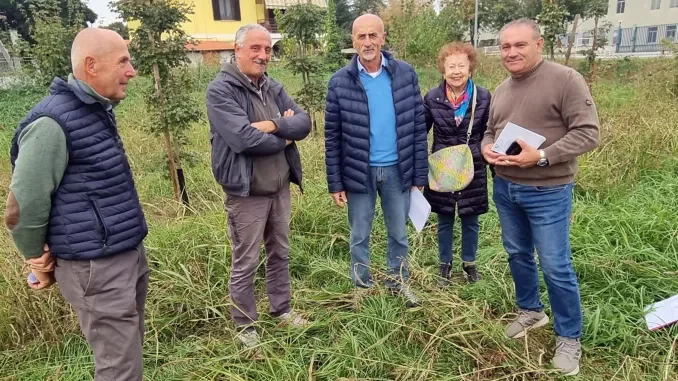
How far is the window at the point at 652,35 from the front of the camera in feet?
94.7

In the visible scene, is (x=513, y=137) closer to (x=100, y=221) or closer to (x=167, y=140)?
(x=100, y=221)

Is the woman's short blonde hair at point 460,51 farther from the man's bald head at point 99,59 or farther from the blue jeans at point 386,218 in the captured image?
the man's bald head at point 99,59

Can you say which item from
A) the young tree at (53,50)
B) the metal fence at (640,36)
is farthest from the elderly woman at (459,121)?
the metal fence at (640,36)

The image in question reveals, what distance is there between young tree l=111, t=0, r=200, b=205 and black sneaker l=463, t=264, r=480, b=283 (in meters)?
2.69

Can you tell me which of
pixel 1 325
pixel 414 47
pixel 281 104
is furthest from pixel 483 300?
pixel 414 47

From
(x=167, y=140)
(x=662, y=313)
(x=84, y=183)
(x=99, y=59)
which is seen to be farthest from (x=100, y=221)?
(x=662, y=313)

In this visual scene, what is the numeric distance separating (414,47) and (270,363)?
44.7 ft

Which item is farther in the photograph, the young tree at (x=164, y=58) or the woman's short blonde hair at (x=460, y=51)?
the young tree at (x=164, y=58)

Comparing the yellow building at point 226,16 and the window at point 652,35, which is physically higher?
the yellow building at point 226,16

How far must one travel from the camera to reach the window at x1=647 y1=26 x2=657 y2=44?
94.7ft

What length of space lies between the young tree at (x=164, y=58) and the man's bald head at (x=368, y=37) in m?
2.02

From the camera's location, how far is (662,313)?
258 centimetres

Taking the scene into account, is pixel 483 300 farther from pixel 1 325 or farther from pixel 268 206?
pixel 1 325

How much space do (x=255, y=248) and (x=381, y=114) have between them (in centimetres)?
111
